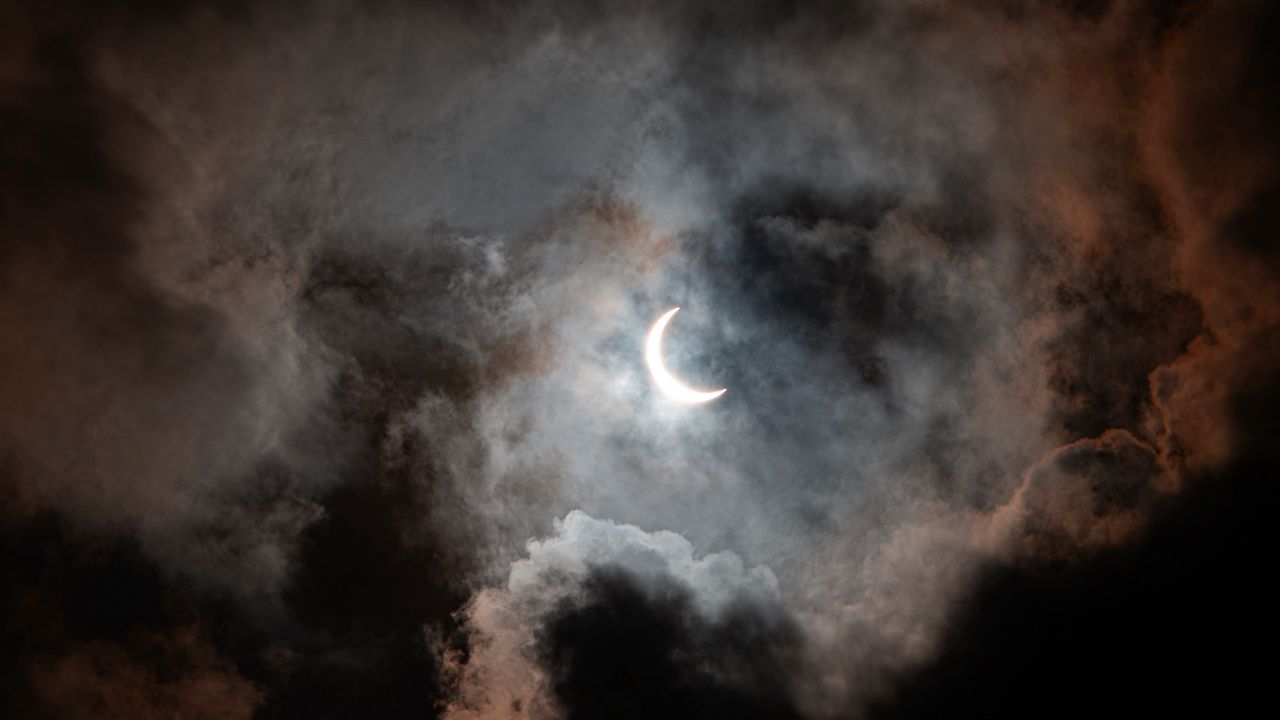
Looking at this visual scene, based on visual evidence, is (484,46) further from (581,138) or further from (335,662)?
(335,662)

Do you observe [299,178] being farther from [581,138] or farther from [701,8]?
[701,8]

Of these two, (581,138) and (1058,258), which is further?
(581,138)

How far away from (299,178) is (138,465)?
12.1 feet

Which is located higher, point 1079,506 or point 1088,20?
point 1088,20

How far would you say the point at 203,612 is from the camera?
7.28 m

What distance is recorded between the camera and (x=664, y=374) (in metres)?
7.57

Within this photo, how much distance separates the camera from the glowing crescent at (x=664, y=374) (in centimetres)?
754

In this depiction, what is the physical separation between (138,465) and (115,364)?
1.16 metres

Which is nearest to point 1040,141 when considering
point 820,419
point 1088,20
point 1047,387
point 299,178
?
point 1088,20

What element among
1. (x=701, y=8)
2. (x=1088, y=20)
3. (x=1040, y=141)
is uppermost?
(x=701, y=8)

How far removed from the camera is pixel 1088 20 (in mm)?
6953

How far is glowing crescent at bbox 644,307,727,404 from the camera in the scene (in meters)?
7.54

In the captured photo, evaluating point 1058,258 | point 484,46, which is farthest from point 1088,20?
point 484,46

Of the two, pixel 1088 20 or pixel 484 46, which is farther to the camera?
pixel 484 46
